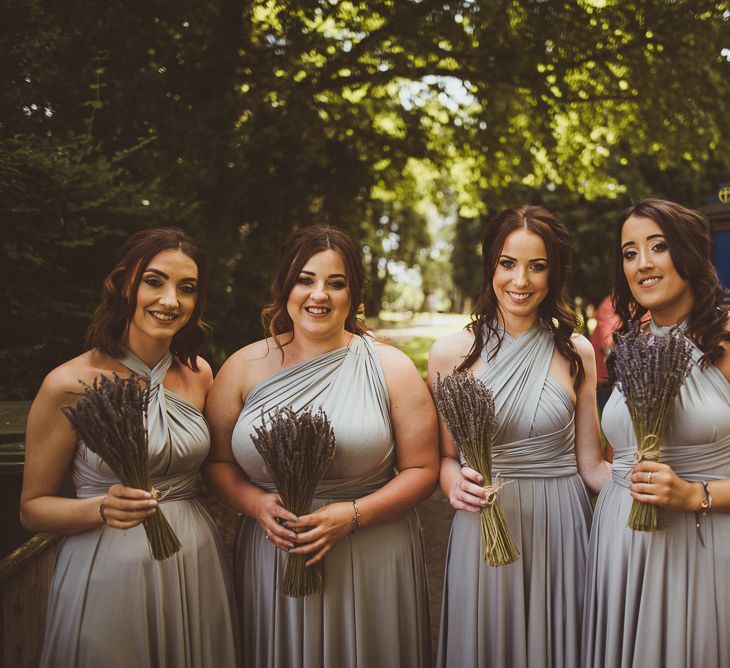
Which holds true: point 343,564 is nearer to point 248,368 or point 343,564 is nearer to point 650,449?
point 248,368

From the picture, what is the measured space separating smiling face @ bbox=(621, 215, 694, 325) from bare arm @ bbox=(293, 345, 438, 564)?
1037mm

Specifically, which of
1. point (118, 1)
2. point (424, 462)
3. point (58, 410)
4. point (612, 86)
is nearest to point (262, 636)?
point (424, 462)

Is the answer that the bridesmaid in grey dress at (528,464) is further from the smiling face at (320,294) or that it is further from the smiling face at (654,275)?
the smiling face at (320,294)

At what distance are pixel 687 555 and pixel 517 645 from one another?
2.64 ft

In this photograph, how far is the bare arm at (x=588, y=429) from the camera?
2.82 meters

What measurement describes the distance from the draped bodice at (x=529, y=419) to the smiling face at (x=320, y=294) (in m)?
0.76

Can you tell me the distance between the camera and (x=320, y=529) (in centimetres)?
235

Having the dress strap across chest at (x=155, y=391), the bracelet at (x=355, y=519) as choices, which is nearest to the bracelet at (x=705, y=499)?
the bracelet at (x=355, y=519)

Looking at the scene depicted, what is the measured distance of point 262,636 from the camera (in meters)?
2.63

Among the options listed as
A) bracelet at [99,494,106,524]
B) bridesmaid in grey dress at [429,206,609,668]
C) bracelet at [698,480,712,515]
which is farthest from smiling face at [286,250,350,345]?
bracelet at [698,480,712,515]

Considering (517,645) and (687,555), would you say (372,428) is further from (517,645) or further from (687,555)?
(687,555)

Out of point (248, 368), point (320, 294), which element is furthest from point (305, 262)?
point (248, 368)

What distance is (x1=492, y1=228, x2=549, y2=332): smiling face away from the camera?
106 inches

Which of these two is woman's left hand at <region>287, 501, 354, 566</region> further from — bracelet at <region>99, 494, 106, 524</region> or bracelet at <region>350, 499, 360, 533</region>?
bracelet at <region>99, 494, 106, 524</region>
